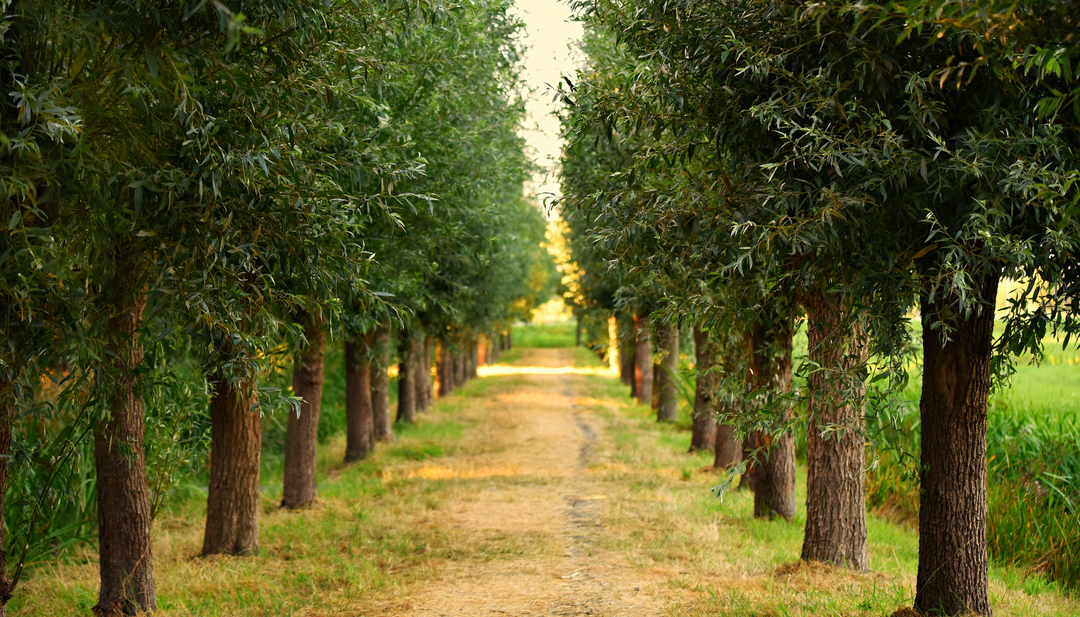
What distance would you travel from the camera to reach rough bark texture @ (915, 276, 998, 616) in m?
6.45

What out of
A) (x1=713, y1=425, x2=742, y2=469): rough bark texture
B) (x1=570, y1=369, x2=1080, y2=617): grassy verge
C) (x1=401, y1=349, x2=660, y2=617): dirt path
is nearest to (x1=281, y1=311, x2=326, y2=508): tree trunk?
(x1=401, y1=349, x2=660, y2=617): dirt path

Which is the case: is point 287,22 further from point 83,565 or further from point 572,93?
point 83,565

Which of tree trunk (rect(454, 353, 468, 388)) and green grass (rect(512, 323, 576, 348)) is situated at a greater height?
green grass (rect(512, 323, 576, 348))

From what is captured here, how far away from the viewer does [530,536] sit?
1152cm

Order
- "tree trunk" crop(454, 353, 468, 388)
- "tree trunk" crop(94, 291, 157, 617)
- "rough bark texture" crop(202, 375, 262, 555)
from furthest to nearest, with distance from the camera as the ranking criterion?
"tree trunk" crop(454, 353, 468, 388) < "rough bark texture" crop(202, 375, 262, 555) < "tree trunk" crop(94, 291, 157, 617)

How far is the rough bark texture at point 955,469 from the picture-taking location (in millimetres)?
6449

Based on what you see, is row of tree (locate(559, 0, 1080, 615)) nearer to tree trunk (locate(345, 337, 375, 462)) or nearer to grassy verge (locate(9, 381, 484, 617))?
grassy verge (locate(9, 381, 484, 617))

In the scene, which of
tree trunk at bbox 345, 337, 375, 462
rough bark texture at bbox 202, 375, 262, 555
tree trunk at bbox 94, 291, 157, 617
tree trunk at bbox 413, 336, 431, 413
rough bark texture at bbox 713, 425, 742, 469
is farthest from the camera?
tree trunk at bbox 413, 336, 431, 413

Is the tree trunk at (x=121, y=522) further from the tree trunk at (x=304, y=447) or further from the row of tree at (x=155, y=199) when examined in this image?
the tree trunk at (x=304, y=447)

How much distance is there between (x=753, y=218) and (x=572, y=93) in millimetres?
2267

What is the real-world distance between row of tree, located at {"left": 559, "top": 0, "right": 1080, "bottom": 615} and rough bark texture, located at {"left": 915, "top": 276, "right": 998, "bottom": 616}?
0.01m

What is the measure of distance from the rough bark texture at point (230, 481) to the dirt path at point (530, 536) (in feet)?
8.93

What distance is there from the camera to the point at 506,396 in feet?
121

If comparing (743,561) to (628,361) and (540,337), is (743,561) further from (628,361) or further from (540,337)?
(540,337)
